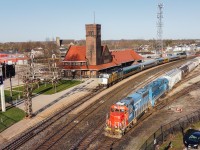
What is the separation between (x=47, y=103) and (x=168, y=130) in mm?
24793

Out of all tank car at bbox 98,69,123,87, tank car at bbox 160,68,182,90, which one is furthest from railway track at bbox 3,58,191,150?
tank car at bbox 160,68,182,90

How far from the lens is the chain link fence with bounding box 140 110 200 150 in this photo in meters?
26.8

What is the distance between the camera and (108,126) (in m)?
31.0

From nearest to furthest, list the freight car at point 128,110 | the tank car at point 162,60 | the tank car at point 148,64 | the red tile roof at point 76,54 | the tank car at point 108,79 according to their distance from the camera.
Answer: the freight car at point 128,110 < the tank car at point 108,79 < the red tile roof at point 76,54 < the tank car at point 148,64 < the tank car at point 162,60

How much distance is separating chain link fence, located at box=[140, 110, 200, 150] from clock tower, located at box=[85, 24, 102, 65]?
132 ft

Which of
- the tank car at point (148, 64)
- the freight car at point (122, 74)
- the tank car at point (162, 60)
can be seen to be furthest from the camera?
the tank car at point (162, 60)

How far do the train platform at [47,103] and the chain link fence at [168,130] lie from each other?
57.0ft

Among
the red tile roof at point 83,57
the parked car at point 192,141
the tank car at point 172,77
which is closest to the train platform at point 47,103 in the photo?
the red tile roof at point 83,57

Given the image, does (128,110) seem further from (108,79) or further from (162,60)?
(162,60)

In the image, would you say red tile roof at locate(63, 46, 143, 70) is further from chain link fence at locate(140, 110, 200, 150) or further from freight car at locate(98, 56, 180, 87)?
chain link fence at locate(140, 110, 200, 150)

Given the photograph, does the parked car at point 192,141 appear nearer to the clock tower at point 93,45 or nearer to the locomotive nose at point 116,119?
the locomotive nose at point 116,119

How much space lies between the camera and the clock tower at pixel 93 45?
73188 mm

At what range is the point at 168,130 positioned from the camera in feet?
101

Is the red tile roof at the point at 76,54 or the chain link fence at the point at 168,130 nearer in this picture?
the chain link fence at the point at 168,130
